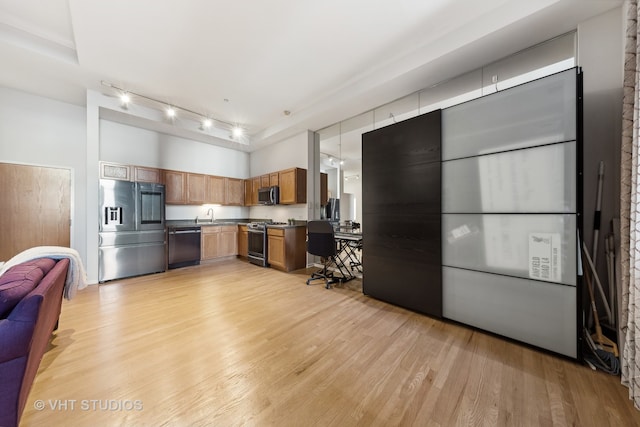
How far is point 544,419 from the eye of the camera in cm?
130

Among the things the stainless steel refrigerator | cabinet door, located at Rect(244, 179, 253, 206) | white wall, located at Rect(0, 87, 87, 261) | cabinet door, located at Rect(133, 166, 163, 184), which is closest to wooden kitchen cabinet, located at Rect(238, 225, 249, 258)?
cabinet door, located at Rect(244, 179, 253, 206)

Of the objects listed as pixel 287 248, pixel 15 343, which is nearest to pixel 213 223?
pixel 287 248

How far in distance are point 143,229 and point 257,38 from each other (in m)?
3.93

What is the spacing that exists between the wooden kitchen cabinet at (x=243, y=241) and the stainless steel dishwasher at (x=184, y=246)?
3.29 ft

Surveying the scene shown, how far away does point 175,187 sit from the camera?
16.5 feet

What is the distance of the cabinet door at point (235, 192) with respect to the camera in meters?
5.95

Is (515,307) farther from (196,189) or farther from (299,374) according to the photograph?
(196,189)

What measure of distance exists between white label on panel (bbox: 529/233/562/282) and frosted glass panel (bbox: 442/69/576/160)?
82 centimetres

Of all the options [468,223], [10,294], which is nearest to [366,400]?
[468,223]

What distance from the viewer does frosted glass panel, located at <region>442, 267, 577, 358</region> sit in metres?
1.83

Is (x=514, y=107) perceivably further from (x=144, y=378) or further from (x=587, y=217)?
(x=144, y=378)

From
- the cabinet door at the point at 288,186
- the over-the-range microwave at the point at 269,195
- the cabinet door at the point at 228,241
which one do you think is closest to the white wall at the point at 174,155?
the cabinet door at the point at 228,241

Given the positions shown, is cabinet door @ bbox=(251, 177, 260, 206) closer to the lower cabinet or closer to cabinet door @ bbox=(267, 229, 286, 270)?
the lower cabinet

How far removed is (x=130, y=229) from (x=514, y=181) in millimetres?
5713
